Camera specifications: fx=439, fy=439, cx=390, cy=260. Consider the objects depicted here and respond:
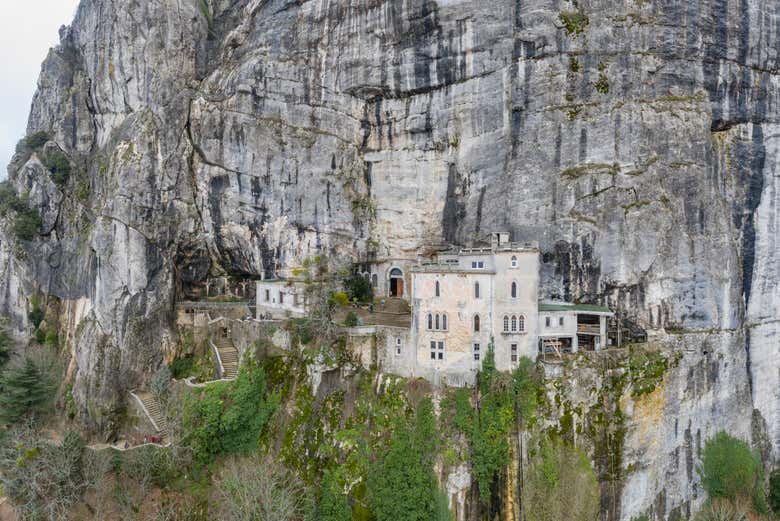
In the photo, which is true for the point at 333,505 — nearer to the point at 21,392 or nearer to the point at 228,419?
the point at 228,419

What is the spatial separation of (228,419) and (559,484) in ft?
69.1

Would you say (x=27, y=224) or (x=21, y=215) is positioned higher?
(x=21, y=215)

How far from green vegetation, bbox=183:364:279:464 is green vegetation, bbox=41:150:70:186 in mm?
31356

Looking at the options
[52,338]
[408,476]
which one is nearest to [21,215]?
[52,338]

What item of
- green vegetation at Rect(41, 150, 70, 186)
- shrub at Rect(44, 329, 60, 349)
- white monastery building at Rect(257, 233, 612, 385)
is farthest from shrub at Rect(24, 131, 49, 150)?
white monastery building at Rect(257, 233, 612, 385)

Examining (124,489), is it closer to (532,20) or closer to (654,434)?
(654,434)

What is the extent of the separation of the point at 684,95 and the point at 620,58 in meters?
5.08

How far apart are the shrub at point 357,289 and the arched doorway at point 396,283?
3.66 metres

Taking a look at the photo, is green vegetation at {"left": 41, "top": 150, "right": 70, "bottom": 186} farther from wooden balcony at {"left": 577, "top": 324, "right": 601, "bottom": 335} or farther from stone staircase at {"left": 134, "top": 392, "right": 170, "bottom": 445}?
wooden balcony at {"left": 577, "top": 324, "right": 601, "bottom": 335}

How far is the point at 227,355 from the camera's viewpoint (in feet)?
119

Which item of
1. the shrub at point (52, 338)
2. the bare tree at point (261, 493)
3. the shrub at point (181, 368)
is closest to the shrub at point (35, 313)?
the shrub at point (52, 338)

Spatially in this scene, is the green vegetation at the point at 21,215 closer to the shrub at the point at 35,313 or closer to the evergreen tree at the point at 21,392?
the shrub at the point at 35,313

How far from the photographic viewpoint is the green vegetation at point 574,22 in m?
31.6

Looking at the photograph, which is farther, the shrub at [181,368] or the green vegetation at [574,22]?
the shrub at [181,368]
